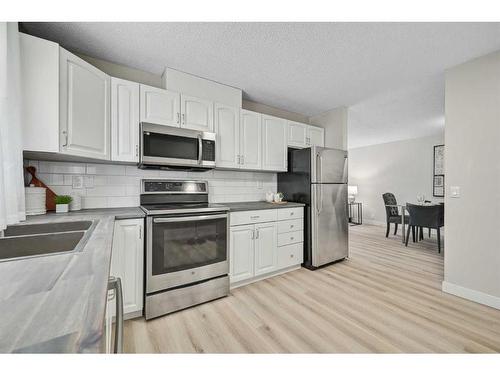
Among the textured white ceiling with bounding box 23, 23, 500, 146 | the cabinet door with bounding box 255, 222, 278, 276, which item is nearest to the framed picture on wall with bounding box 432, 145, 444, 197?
the textured white ceiling with bounding box 23, 23, 500, 146

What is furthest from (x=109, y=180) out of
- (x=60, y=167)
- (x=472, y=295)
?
(x=472, y=295)

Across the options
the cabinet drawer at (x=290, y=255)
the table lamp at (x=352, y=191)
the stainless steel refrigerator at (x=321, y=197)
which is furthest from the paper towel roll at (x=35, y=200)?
the table lamp at (x=352, y=191)

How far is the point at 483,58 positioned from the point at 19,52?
3.81 metres

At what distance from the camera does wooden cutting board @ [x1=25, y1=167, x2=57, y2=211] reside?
1799mm

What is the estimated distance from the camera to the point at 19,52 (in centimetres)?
142

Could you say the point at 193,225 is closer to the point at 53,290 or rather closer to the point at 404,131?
the point at 53,290

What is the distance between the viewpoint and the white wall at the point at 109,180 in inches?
77.9

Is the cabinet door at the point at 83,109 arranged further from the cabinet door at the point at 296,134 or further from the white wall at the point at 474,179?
the white wall at the point at 474,179

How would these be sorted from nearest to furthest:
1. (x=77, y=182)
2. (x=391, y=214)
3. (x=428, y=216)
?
(x=77, y=182)
(x=428, y=216)
(x=391, y=214)

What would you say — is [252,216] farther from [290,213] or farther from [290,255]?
[290,255]

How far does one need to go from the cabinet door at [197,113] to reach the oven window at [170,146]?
7.3 inches

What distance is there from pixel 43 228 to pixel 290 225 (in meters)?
2.38

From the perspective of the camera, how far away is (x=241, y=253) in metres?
2.41

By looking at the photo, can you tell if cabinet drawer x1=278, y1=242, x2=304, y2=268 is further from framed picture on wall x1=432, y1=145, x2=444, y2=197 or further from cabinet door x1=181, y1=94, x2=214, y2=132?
framed picture on wall x1=432, y1=145, x2=444, y2=197
